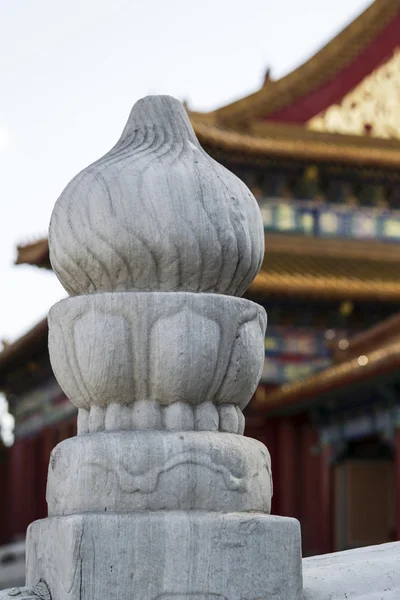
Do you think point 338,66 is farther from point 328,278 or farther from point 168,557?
point 168,557

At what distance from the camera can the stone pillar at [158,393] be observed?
3.58m

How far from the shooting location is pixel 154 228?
12.5 ft

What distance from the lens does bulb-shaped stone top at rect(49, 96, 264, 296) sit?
3.81m

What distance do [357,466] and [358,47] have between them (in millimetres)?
8055

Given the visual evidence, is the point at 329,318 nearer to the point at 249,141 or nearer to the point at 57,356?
the point at 249,141

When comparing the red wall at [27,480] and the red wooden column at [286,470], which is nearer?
the red wooden column at [286,470]

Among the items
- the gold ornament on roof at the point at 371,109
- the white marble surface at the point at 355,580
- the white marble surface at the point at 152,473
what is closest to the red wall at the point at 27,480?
the gold ornament on roof at the point at 371,109

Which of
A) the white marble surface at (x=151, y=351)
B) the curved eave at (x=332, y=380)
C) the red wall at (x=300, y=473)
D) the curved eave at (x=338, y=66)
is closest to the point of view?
the white marble surface at (x=151, y=351)

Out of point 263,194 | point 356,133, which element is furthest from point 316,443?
point 356,133

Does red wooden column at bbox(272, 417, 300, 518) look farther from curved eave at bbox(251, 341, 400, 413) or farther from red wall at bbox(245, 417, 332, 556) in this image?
curved eave at bbox(251, 341, 400, 413)

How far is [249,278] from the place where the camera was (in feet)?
13.3

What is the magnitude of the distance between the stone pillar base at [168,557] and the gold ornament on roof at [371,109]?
55.9 feet

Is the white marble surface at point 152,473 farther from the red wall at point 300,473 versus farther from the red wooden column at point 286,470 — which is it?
the red wooden column at point 286,470

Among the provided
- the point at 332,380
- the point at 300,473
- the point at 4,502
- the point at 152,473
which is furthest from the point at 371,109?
the point at 152,473
